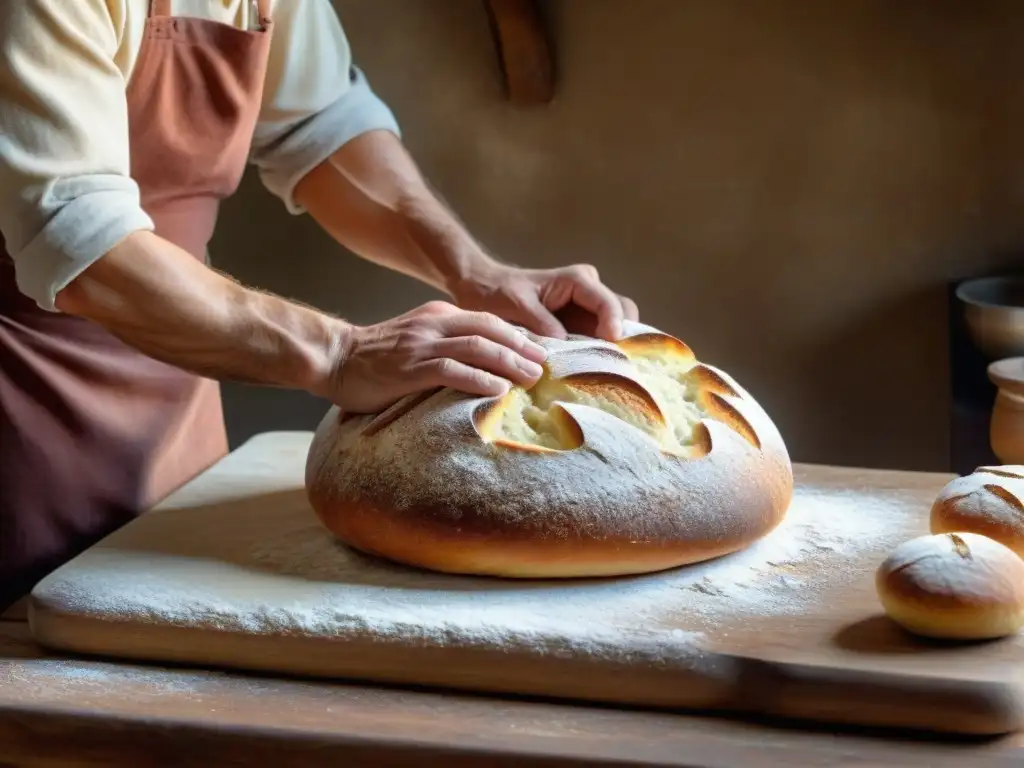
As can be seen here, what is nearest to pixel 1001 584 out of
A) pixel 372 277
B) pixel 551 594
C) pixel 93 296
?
pixel 551 594

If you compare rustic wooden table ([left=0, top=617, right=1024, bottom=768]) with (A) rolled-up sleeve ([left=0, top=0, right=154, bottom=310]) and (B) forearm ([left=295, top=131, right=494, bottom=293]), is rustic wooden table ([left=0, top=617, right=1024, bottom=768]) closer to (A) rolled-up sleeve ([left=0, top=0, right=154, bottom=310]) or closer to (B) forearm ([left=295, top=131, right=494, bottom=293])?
(A) rolled-up sleeve ([left=0, top=0, right=154, bottom=310])

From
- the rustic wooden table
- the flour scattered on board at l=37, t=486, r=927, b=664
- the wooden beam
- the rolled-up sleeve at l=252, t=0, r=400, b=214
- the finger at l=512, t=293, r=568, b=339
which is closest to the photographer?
the rustic wooden table

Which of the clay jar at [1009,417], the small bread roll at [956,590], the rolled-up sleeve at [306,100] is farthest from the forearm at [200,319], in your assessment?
the clay jar at [1009,417]

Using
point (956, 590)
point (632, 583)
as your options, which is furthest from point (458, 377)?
point (956, 590)

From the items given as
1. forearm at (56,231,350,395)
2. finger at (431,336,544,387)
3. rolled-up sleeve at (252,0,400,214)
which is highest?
rolled-up sleeve at (252,0,400,214)

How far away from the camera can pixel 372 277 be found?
2.27 m

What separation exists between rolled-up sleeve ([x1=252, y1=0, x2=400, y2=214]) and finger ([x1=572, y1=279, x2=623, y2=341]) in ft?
1.34

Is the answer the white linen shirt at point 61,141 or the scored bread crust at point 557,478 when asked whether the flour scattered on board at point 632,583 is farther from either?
the white linen shirt at point 61,141

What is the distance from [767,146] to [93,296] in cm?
129

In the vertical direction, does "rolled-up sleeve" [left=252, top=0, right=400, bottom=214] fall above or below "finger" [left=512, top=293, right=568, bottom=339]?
above

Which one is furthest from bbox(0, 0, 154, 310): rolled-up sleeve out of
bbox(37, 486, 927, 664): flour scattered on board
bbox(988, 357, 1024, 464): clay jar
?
bbox(988, 357, 1024, 464): clay jar

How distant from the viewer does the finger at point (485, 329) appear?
1.17 m

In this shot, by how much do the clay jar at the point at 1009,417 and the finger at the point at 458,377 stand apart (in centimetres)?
75

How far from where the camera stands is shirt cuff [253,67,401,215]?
1.59 meters
